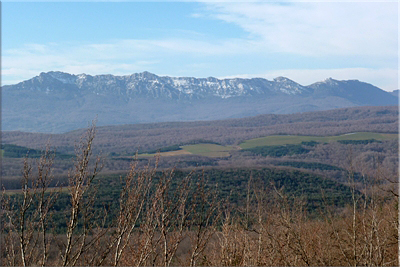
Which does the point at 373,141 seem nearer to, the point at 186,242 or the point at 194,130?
the point at 194,130

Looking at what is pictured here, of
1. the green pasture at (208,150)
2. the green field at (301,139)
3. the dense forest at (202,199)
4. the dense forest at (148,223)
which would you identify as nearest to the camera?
the dense forest at (148,223)

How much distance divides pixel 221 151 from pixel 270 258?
97787 millimetres

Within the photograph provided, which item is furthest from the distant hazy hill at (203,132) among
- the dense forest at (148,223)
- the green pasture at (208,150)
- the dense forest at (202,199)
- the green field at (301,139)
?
the dense forest at (148,223)

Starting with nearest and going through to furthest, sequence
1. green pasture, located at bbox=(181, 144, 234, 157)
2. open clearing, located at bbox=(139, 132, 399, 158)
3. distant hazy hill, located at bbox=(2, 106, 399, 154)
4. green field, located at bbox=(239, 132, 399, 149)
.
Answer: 1. green pasture, located at bbox=(181, 144, 234, 157)
2. open clearing, located at bbox=(139, 132, 399, 158)
3. green field, located at bbox=(239, 132, 399, 149)
4. distant hazy hill, located at bbox=(2, 106, 399, 154)

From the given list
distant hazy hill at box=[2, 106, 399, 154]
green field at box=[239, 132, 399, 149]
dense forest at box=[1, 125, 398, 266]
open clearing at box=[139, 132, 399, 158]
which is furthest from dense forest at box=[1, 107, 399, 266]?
green field at box=[239, 132, 399, 149]

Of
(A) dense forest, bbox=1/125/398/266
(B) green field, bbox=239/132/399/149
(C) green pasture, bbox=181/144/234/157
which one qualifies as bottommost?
(C) green pasture, bbox=181/144/234/157

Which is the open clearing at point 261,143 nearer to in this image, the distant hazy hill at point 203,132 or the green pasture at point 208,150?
the green pasture at point 208,150

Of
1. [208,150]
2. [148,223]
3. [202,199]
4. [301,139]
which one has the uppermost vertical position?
[202,199]

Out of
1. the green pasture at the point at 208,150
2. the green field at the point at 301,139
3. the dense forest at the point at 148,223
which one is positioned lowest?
the green pasture at the point at 208,150

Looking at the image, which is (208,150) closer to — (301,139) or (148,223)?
(301,139)

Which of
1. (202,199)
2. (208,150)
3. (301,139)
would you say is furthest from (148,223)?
(301,139)

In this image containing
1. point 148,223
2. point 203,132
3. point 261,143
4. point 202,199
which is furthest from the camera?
point 203,132

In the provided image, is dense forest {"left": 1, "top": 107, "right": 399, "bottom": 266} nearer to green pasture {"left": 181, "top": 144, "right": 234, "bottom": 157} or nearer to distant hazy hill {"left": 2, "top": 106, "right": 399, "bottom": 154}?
distant hazy hill {"left": 2, "top": 106, "right": 399, "bottom": 154}

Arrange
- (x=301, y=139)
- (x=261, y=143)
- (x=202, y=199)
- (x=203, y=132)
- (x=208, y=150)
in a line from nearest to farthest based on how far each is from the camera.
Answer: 1. (x=202, y=199)
2. (x=208, y=150)
3. (x=301, y=139)
4. (x=261, y=143)
5. (x=203, y=132)
